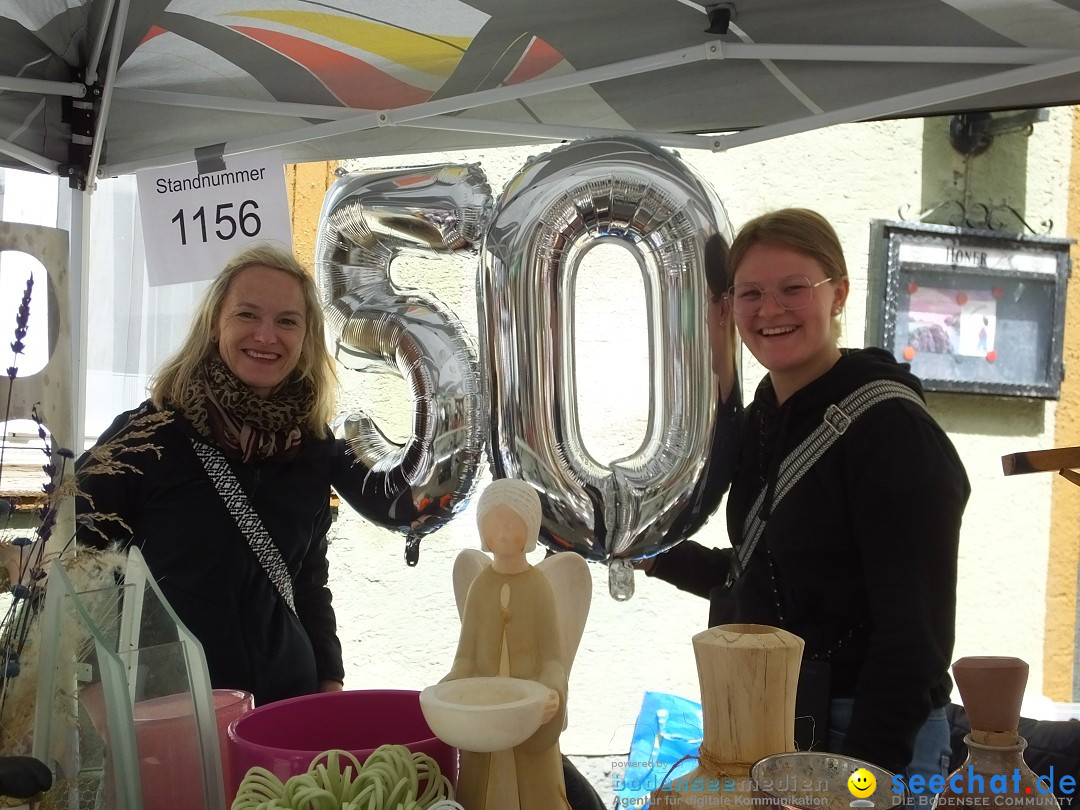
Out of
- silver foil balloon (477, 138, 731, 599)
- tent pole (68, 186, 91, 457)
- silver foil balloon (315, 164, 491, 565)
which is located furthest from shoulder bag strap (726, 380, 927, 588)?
tent pole (68, 186, 91, 457)

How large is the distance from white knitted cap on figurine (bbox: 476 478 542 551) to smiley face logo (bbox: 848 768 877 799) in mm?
275

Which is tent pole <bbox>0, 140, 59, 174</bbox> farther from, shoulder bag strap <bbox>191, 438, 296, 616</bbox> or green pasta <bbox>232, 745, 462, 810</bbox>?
green pasta <bbox>232, 745, 462, 810</bbox>

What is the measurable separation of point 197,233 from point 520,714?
1411 millimetres

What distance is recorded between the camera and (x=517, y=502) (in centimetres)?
71

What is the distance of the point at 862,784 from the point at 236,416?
104 cm

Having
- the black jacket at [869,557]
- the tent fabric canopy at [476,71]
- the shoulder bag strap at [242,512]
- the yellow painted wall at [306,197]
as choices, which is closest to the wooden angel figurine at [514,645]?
the black jacket at [869,557]

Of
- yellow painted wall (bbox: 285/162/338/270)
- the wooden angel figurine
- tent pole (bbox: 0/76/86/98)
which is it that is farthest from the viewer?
yellow painted wall (bbox: 285/162/338/270)

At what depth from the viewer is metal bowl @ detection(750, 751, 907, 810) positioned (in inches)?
20.5

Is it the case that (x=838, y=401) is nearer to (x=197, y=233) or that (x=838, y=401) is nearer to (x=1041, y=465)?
(x=1041, y=465)

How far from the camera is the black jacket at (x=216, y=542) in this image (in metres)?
1.28

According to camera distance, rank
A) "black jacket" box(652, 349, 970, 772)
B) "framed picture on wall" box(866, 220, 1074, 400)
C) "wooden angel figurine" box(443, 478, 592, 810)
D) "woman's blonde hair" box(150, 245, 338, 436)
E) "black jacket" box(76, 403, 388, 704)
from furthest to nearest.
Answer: "framed picture on wall" box(866, 220, 1074, 400)
"woman's blonde hair" box(150, 245, 338, 436)
"black jacket" box(76, 403, 388, 704)
"black jacket" box(652, 349, 970, 772)
"wooden angel figurine" box(443, 478, 592, 810)

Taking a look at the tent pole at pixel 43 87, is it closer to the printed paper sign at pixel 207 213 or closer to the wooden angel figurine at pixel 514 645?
the printed paper sign at pixel 207 213

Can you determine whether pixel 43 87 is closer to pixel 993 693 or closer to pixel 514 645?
pixel 514 645

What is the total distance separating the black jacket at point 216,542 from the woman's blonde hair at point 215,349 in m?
0.05
